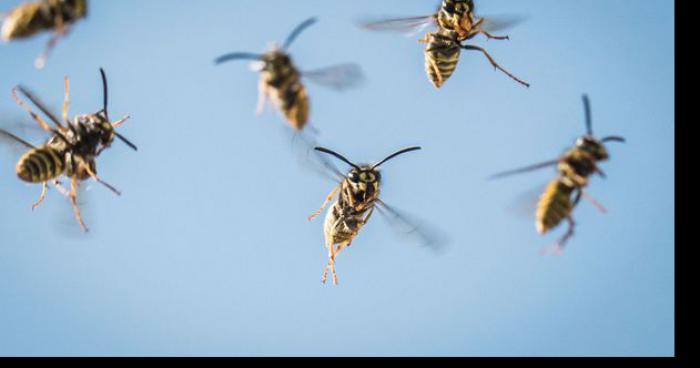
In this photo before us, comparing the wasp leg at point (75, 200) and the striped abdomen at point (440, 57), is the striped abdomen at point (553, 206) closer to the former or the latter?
the striped abdomen at point (440, 57)

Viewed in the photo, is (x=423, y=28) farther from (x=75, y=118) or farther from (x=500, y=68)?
(x=75, y=118)

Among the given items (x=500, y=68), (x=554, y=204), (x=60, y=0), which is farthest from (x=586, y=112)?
(x=60, y=0)

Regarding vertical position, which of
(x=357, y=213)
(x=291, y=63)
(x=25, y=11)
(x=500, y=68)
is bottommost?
(x=357, y=213)

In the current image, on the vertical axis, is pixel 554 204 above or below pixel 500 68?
below

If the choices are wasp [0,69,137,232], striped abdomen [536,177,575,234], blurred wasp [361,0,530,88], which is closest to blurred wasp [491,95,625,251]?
striped abdomen [536,177,575,234]

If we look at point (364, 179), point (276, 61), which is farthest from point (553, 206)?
point (276, 61)

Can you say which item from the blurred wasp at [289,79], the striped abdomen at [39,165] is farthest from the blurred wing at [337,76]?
the striped abdomen at [39,165]
